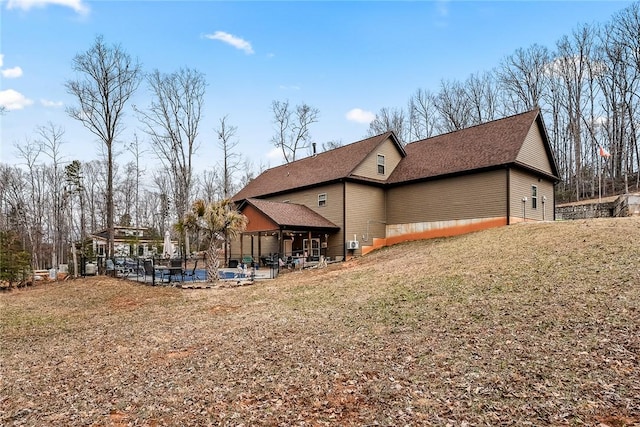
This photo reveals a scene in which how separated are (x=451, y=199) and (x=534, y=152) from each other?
190 inches

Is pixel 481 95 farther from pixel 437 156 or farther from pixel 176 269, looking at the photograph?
pixel 176 269

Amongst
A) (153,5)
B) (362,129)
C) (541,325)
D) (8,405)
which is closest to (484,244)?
(541,325)

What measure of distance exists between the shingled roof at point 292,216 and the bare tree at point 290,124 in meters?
16.9

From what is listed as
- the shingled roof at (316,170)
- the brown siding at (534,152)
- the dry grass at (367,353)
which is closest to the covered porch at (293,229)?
the shingled roof at (316,170)

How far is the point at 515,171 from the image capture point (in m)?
17.4

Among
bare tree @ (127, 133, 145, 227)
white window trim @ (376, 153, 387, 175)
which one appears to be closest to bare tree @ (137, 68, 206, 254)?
bare tree @ (127, 133, 145, 227)

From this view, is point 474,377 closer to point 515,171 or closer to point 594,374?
point 594,374

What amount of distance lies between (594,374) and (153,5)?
15050 millimetres

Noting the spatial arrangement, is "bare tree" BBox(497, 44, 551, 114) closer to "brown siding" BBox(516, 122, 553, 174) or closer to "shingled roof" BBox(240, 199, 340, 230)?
"brown siding" BBox(516, 122, 553, 174)

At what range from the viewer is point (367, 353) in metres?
5.69

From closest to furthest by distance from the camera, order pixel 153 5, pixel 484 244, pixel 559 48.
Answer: pixel 153 5, pixel 484 244, pixel 559 48

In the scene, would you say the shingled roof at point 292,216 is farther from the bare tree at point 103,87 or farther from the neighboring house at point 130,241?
the neighboring house at point 130,241

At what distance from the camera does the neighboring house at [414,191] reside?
1769 centimetres

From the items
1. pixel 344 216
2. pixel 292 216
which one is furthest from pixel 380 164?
pixel 292 216
